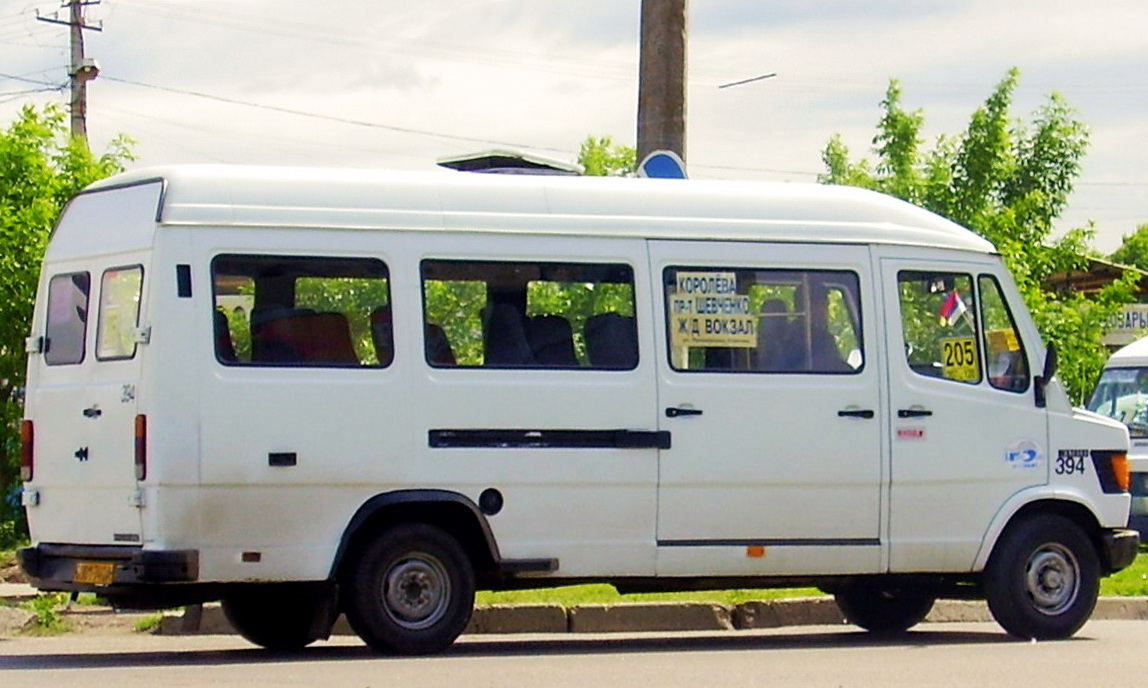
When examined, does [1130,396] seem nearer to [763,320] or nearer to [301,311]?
[763,320]

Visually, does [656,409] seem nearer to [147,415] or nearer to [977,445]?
[977,445]

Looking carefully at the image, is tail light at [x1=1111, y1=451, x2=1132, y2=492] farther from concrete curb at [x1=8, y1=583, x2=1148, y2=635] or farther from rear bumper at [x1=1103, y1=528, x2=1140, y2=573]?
concrete curb at [x1=8, y1=583, x2=1148, y2=635]

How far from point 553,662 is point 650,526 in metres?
1.01

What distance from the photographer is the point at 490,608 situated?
12.7m

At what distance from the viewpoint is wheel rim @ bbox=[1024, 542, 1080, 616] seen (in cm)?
1164

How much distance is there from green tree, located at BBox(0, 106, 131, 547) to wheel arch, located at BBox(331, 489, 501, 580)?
9.14 metres

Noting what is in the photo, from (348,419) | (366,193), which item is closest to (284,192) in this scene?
(366,193)

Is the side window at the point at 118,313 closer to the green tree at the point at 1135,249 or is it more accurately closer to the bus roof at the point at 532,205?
the bus roof at the point at 532,205

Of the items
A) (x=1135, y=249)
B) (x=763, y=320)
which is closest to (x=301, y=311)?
(x=763, y=320)

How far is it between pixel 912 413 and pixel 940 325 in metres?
0.60

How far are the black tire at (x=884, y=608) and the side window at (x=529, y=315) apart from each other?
8.24ft

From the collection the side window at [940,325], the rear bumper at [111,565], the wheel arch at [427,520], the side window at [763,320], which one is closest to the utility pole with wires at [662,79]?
the side window at [940,325]

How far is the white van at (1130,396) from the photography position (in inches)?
824

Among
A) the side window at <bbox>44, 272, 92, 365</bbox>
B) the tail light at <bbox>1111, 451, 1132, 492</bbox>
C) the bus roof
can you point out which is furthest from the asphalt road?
the bus roof
